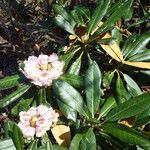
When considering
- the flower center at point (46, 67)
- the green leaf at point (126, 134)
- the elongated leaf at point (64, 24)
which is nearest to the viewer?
the green leaf at point (126, 134)

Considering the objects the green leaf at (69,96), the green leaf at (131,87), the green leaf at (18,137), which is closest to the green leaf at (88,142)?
the green leaf at (69,96)

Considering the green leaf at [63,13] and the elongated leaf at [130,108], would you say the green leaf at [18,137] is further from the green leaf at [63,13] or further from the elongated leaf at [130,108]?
the green leaf at [63,13]

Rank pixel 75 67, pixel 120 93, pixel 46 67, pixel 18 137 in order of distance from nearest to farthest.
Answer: pixel 18 137 → pixel 46 67 → pixel 120 93 → pixel 75 67

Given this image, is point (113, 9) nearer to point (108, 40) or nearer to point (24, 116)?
point (108, 40)

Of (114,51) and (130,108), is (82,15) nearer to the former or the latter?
(114,51)

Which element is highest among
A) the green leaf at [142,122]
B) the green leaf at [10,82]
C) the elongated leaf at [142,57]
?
the elongated leaf at [142,57]

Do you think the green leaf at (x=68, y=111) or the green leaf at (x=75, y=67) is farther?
the green leaf at (x=75, y=67)

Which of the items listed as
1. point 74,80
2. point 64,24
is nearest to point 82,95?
point 74,80
